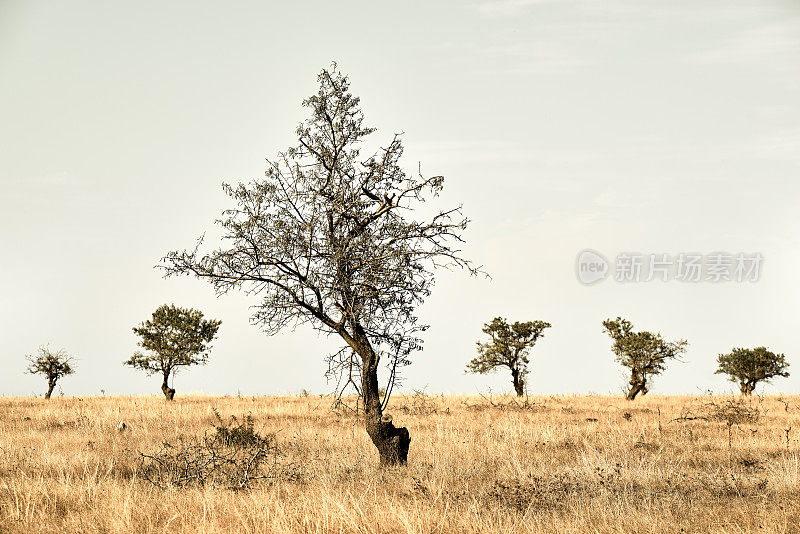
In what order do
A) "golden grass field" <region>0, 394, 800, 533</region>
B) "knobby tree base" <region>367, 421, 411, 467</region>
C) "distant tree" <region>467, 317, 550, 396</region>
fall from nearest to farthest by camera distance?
"golden grass field" <region>0, 394, 800, 533</region>
"knobby tree base" <region>367, 421, 411, 467</region>
"distant tree" <region>467, 317, 550, 396</region>

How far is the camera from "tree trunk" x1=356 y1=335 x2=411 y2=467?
13.0 meters

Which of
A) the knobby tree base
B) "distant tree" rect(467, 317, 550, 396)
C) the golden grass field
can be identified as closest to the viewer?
the golden grass field

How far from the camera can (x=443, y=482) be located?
410 inches

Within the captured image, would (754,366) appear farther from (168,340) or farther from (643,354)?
(168,340)

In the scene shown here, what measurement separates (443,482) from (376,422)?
2.82 meters

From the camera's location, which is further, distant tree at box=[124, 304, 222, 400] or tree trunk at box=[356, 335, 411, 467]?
distant tree at box=[124, 304, 222, 400]

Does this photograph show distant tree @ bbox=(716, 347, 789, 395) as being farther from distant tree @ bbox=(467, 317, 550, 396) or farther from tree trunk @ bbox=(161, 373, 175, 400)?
tree trunk @ bbox=(161, 373, 175, 400)

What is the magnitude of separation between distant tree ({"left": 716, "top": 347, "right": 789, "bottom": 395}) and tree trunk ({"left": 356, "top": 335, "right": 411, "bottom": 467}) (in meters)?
42.9

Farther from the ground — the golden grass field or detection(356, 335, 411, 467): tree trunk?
detection(356, 335, 411, 467): tree trunk

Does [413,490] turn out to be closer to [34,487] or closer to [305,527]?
[305,527]

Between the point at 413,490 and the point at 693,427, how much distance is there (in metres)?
14.3

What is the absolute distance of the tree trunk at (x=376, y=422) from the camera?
13.0 m

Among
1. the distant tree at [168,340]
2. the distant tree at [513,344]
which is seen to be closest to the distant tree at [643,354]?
the distant tree at [513,344]

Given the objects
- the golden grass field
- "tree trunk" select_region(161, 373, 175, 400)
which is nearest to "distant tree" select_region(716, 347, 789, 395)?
the golden grass field
